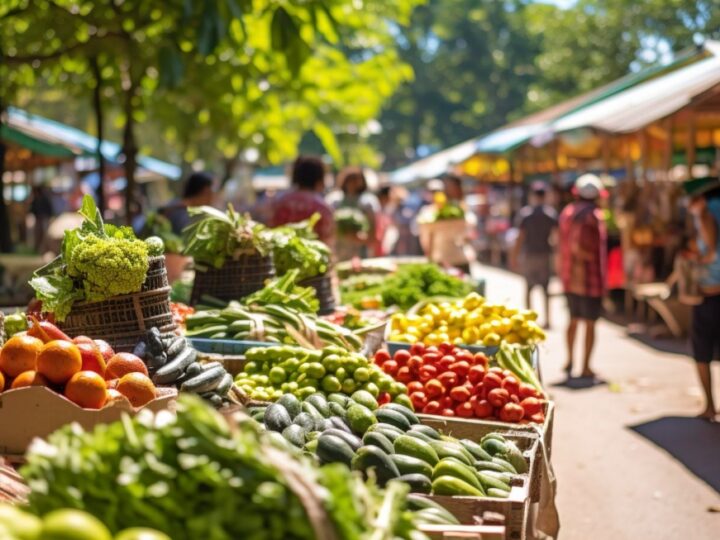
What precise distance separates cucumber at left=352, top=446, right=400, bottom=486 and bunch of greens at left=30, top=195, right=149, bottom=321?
5.49ft

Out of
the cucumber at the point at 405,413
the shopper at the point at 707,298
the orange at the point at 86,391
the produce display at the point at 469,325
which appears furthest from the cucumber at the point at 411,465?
the shopper at the point at 707,298

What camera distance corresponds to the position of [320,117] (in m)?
23.2

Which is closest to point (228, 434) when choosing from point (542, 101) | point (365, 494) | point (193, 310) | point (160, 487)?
point (160, 487)

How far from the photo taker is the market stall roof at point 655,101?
46.2ft

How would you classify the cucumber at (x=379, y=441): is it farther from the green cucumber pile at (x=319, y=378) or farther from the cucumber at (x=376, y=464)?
the green cucumber pile at (x=319, y=378)

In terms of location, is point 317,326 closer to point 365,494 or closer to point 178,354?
point 178,354

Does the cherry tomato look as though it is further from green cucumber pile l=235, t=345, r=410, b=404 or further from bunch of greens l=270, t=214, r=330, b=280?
bunch of greens l=270, t=214, r=330, b=280

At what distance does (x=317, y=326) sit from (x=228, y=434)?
388 cm

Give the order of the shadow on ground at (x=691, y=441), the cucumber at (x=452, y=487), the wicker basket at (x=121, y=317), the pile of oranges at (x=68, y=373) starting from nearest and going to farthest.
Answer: the cucumber at (x=452, y=487) < the pile of oranges at (x=68, y=373) < the wicker basket at (x=121, y=317) < the shadow on ground at (x=691, y=441)

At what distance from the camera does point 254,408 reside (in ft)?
15.1

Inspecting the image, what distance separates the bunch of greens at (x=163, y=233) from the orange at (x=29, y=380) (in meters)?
4.35

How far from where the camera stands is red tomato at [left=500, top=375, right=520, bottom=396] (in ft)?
17.6

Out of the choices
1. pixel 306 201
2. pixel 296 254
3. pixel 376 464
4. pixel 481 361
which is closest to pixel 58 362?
pixel 376 464

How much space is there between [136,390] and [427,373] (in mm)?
2071
